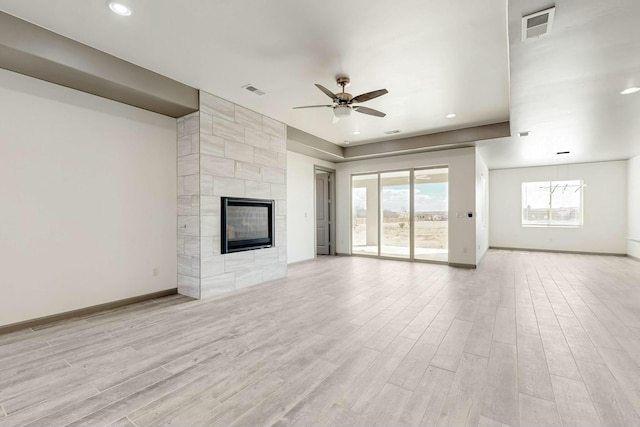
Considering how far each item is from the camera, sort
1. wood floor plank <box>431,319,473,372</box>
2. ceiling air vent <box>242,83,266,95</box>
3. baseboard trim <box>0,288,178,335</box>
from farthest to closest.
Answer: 1. ceiling air vent <box>242,83,266,95</box>
2. baseboard trim <box>0,288,178,335</box>
3. wood floor plank <box>431,319,473,372</box>

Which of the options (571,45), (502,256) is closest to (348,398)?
(571,45)

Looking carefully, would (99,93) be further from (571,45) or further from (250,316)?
(571,45)

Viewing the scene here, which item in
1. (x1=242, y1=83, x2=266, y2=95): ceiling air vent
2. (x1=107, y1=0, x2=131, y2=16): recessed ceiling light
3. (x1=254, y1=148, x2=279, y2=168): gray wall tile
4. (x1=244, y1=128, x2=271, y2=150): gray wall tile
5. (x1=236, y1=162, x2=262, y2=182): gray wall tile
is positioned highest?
(x1=107, y1=0, x2=131, y2=16): recessed ceiling light

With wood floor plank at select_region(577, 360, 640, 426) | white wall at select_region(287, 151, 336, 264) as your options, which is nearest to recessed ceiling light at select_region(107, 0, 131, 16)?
white wall at select_region(287, 151, 336, 264)

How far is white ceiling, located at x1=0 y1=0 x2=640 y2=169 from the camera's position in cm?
248

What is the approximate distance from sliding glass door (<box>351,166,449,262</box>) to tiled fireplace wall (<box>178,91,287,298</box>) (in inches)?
150

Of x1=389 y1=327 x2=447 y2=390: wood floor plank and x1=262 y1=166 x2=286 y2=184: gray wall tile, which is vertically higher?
x1=262 y1=166 x2=286 y2=184: gray wall tile

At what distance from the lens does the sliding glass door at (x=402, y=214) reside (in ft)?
23.4

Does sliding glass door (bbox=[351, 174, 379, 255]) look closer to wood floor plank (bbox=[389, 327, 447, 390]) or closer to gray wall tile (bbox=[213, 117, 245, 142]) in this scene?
gray wall tile (bbox=[213, 117, 245, 142])

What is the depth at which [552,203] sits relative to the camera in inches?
362

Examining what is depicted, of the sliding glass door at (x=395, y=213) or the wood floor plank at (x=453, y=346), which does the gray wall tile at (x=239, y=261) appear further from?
the sliding glass door at (x=395, y=213)

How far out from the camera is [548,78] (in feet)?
10.9

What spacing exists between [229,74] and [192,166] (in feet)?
4.70

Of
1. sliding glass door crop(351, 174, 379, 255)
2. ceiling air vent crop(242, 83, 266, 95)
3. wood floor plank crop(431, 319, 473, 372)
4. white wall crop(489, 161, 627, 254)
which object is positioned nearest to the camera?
wood floor plank crop(431, 319, 473, 372)
